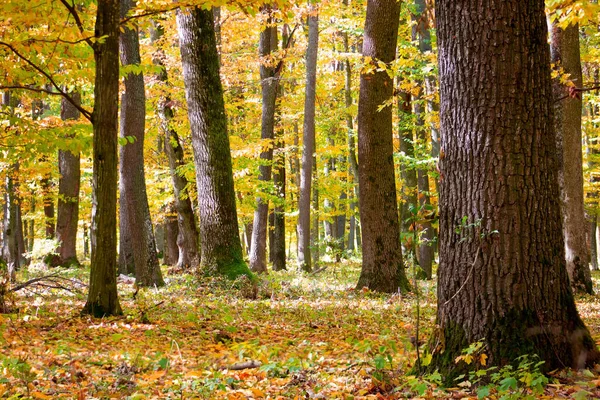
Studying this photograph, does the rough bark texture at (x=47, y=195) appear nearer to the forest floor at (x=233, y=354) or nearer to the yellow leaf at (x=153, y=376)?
the forest floor at (x=233, y=354)

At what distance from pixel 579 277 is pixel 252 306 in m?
7.56

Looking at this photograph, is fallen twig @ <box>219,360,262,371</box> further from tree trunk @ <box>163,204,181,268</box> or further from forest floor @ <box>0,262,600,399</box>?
tree trunk @ <box>163,204,181,268</box>

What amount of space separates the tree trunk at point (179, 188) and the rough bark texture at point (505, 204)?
41.4 feet

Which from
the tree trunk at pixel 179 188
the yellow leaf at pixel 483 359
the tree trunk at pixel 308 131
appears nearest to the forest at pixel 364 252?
the yellow leaf at pixel 483 359

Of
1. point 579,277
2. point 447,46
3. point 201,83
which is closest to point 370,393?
point 447,46

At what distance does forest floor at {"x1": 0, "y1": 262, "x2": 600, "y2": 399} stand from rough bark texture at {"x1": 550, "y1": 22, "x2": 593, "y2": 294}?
3.48 meters

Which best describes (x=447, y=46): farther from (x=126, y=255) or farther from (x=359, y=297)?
(x=126, y=255)

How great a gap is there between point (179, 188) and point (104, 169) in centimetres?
992

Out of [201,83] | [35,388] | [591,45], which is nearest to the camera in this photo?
[35,388]

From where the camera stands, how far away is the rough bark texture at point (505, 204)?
12.6 ft

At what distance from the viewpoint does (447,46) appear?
13.6 ft

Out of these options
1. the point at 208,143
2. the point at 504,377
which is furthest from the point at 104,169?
the point at 504,377

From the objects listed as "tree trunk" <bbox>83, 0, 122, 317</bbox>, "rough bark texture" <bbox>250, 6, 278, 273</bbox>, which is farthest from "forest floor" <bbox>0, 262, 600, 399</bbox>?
"rough bark texture" <bbox>250, 6, 278, 273</bbox>

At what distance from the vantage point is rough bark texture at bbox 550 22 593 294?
11430 millimetres
